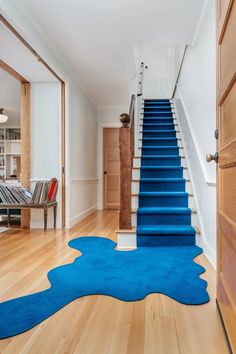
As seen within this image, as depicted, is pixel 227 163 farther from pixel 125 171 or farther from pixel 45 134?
pixel 45 134

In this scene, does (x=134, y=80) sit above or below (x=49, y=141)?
above

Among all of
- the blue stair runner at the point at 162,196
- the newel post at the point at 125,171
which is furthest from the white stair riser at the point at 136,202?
the newel post at the point at 125,171

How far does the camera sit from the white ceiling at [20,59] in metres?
2.70

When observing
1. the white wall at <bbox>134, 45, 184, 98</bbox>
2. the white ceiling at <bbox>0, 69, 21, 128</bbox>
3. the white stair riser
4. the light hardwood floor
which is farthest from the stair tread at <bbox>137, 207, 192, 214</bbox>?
the white wall at <bbox>134, 45, 184, 98</bbox>

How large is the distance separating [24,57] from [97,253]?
8.02 feet

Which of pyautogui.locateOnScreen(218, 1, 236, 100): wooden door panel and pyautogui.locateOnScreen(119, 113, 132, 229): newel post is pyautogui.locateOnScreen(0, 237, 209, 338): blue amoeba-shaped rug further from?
pyautogui.locateOnScreen(218, 1, 236, 100): wooden door panel

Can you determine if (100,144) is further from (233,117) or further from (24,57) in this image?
(233,117)

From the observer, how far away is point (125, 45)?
320 cm

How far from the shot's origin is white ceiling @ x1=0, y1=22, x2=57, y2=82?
2.70m

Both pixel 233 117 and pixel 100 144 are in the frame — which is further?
pixel 100 144

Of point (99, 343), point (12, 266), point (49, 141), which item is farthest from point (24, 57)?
point (99, 343)

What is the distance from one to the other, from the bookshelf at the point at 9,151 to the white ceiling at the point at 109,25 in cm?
418

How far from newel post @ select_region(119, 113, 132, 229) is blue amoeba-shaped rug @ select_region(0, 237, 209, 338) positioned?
403 millimetres

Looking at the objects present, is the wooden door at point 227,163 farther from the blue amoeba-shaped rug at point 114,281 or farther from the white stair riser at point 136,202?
the white stair riser at point 136,202
